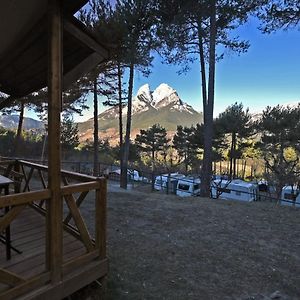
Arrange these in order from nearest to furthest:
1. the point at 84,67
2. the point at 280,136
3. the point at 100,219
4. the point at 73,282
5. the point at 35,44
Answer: the point at 73,282
the point at 100,219
the point at 35,44
the point at 84,67
the point at 280,136

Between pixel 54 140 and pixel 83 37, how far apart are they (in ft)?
3.44

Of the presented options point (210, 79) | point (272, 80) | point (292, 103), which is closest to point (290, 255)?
point (210, 79)

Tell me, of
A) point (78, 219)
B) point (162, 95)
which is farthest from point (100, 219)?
point (162, 95)

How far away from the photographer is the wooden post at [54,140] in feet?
8.19

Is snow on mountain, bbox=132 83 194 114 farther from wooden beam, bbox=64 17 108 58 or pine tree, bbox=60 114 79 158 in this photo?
wooden beam, bbox=64 17 108 58

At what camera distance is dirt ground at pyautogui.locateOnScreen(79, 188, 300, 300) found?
137 inches

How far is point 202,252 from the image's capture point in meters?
4.52

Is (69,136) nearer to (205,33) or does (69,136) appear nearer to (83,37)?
(205,33)

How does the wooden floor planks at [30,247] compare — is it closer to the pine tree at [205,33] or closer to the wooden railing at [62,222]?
the wooden railing at [62,222]

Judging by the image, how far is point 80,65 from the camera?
3668 millimetres

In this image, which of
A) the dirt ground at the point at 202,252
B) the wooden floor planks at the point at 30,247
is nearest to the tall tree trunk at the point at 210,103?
the dirt ground at the point at 202,252

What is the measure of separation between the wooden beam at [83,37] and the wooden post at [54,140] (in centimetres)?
18

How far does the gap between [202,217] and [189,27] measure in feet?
23.3

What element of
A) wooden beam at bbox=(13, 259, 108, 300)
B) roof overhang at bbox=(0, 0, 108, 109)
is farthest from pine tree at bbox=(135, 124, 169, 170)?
wooden beam at bbox=(13, 259, 108, 300)
